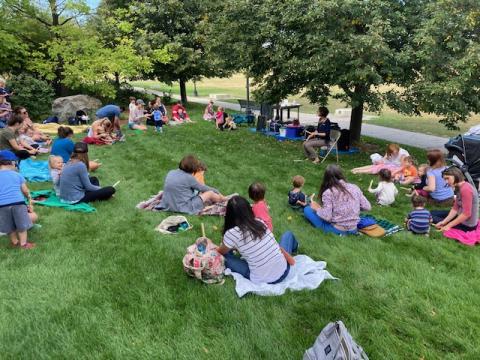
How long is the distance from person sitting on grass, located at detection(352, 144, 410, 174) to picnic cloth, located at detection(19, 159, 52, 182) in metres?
7.37

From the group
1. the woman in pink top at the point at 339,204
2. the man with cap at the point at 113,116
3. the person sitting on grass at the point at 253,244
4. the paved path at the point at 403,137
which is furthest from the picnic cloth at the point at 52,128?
the person sitting on grass at the point at 253,244

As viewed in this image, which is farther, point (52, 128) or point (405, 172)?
point (52, 128)

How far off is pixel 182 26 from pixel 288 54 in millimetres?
13855

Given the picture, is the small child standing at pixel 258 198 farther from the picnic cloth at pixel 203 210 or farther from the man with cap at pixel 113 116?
the man with cap at pixel 113 116

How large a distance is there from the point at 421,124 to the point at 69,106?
16.0 metres

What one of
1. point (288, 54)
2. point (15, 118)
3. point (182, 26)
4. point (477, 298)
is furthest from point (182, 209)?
point (182, 26)

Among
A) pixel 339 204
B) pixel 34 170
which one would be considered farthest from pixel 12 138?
pixel 339 204

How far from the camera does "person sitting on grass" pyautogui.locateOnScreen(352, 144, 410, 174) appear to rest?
10.2 metres

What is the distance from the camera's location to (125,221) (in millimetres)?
6797

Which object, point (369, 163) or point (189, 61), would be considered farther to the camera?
point (189, 61)

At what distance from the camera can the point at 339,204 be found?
631 cm

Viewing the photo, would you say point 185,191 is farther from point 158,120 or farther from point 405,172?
point 158,120

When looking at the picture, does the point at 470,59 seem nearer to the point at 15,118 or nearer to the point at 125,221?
the point at 125,221

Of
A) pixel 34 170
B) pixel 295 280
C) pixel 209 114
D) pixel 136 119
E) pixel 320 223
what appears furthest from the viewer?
pixel 209 114
